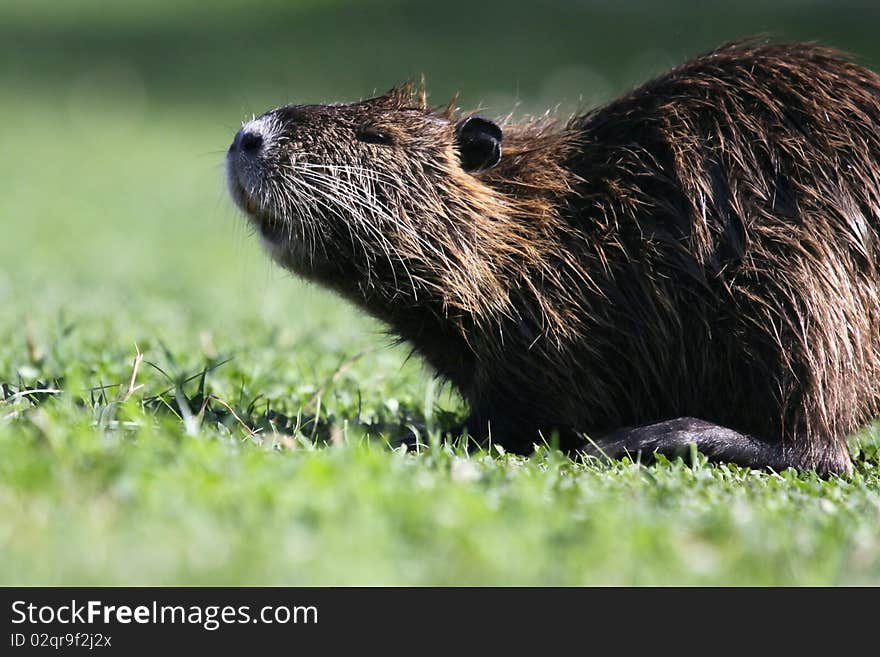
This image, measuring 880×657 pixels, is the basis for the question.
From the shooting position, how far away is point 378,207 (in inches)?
141

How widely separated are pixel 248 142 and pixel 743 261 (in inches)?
58.2

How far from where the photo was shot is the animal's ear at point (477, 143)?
3.76 meters

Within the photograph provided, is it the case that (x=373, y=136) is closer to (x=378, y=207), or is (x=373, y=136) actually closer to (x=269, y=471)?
(x=378, y=207)

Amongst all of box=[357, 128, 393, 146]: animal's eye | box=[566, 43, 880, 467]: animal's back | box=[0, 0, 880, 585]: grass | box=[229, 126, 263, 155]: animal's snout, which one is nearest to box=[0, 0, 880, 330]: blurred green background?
box=[0, 0, 880, 585]: grass

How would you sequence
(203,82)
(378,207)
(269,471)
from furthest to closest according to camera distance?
(203,82), (378,207), (269,471)

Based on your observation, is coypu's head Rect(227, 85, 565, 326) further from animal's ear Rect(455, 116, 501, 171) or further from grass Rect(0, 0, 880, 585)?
grass Rect(0, 0, 880, 585)

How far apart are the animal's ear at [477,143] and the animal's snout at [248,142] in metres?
0.61

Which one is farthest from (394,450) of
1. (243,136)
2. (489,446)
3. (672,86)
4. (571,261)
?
(672,86)

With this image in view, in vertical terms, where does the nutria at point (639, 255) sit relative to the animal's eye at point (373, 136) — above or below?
below

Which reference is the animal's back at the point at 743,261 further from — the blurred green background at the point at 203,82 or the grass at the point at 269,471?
the blurred green background at the point at 203,82

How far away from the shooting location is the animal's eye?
146 inches

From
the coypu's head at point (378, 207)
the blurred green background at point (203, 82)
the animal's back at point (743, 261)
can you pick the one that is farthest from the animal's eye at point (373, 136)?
the blurred green background at point (203, 82)

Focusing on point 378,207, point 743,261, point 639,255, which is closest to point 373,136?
point 378,207
